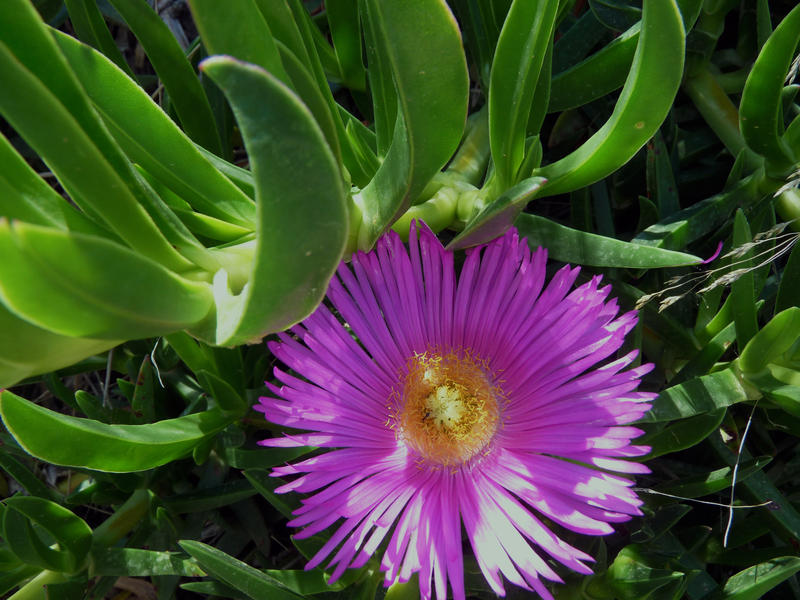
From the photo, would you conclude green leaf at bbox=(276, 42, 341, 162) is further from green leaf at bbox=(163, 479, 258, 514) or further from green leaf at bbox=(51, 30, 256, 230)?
green leaf at bbox=(163, 479, 258, 514)

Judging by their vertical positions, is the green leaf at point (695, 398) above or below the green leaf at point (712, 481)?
above

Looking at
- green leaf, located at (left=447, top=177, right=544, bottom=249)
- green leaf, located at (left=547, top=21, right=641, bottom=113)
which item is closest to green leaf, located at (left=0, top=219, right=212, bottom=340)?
green leaf, located at (left=447, top=177, right=544, bottom=249)

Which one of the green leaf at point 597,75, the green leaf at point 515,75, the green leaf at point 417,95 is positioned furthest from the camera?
the green leaf at point 597,75

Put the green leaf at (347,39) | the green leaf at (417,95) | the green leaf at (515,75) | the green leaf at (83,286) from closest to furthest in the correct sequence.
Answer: the green leaf at (83,286) → the green leaf at (417,95) → the green leaf at (515,75) → the green leaf at (347,39)

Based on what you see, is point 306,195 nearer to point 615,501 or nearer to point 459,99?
point 459,99

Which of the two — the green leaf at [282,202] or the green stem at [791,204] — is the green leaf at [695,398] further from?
the green leaf at [282,202]

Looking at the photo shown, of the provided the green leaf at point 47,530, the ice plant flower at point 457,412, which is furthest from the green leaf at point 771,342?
the green leaf at point 47,530

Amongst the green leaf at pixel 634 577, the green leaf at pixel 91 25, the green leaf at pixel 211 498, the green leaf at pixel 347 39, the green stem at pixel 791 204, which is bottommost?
the green leaf at pixel 634 577

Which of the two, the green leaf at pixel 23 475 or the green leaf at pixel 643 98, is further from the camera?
the green leaf at pixel 23 475

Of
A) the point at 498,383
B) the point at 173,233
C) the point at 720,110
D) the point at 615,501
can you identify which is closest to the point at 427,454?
the point at 498,383

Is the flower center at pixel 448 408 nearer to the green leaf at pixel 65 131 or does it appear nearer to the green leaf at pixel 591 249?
the green leaf at pixel 591 249
